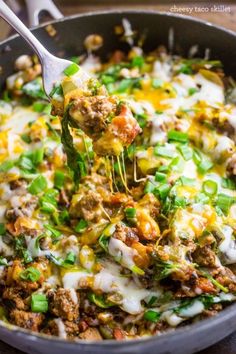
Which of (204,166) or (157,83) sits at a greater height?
(157,83)

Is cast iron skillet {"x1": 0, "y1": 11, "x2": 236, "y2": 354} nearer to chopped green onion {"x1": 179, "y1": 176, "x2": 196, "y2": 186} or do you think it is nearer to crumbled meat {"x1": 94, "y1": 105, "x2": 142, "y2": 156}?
chopped green onion {"x1": 179, "y1": 176, "x2": 196, "y2": 186}

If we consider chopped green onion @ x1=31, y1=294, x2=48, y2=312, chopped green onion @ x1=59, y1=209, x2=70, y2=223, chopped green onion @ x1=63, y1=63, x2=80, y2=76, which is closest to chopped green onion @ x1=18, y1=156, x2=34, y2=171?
chopped green onion @ x1=59, y1=209, x2=70, y2=223

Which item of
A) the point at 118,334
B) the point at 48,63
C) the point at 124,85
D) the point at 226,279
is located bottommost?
the point at 118,334

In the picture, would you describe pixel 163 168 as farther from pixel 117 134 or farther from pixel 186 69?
pixel 186 69

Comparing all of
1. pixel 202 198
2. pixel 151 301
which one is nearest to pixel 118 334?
pixel 151 301

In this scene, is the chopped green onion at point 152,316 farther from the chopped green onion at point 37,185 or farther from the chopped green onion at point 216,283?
the chopped green onion at point 37,185

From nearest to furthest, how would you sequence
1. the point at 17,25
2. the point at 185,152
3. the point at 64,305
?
the point at 64,305, the point at 17,25, the point at 185,152

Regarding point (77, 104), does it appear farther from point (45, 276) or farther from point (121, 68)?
point (121, 68)
